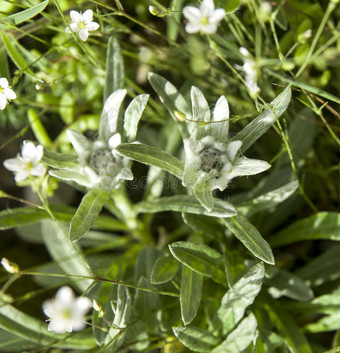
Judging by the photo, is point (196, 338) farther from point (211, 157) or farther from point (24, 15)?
point (24, 15)

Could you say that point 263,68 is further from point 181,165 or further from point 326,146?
point 326,146

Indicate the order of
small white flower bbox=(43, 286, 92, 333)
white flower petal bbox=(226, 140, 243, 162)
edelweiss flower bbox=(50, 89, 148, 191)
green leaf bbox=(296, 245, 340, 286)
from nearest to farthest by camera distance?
small white flower bbox=(43, 286, 92, 333), white flower petal bbox=(226, 140, 243, 162), edelweiss flower bbox=(50, 89, 148, 191), green leaf bbox=(296, 245, 340, 286)

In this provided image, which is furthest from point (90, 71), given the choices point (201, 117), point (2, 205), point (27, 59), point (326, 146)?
point (326, 146)

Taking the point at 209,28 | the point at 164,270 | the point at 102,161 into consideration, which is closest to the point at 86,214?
the point at 102,161

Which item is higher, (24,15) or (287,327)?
(24,15)

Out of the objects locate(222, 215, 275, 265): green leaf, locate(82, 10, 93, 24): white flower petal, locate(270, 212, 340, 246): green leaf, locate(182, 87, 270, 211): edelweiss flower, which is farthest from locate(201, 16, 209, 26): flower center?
locate(270, 212, 340, 246): green leaf

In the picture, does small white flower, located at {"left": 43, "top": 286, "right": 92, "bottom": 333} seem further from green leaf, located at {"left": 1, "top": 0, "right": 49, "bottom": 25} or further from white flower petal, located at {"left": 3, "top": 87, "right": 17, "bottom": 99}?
green leaf, located at {"left": 1, "top": 0, "right": 49, "bottom": 25}

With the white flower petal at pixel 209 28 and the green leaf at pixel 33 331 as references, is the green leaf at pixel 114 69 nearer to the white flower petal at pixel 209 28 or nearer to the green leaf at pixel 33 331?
the white flower petal at pixel 209 28
